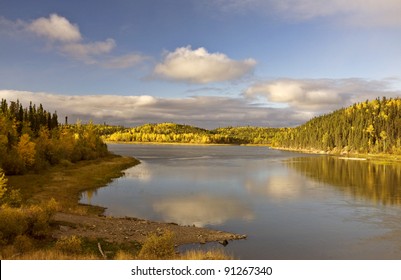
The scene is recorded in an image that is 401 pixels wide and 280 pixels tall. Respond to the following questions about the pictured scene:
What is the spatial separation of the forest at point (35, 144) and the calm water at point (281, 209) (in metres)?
18.9

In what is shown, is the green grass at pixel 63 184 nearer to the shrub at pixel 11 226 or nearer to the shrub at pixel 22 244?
the shrub at pixel 11 226

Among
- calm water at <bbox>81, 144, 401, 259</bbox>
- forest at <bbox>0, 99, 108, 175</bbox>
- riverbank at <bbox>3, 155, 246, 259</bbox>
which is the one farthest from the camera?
forest at <bbox>0, 99, 108, 175</bbox>

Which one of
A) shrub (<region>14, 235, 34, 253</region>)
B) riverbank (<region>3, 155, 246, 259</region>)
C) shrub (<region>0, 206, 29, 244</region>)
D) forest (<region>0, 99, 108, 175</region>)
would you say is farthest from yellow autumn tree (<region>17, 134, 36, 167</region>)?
shrub (<region>14, 235, 34, 253</region>)

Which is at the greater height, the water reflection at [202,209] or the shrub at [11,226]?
the shrub at [11,226]

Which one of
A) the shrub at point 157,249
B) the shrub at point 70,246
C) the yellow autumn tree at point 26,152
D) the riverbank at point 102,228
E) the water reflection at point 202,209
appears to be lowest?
the water reflection at point 202,209

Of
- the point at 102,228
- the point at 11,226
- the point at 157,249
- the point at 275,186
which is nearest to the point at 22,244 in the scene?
the point at 11,226

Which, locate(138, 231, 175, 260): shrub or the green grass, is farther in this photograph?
the green grass

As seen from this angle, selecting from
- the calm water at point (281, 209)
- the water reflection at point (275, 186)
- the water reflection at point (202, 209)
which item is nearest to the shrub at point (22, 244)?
the calm water at point (281, 209)

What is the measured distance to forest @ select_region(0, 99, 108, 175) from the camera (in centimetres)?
7031

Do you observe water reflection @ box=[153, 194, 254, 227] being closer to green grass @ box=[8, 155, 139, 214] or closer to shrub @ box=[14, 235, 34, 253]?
green grass @ box=[8, 155, 139, 214]

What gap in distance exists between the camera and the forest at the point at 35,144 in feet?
231

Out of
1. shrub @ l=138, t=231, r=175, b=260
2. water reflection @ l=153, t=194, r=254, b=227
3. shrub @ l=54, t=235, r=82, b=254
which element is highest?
shrub @ l=138, t=231, r=175, b=260

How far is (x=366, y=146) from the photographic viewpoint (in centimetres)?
18375

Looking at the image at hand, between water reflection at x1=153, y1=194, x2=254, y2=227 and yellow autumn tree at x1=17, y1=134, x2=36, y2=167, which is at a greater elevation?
yellow autumn tree at x1=17, y1=134, x2=36, y2=167
